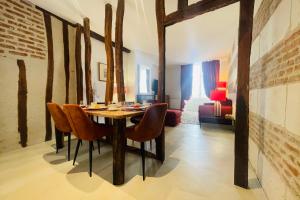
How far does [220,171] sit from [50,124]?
133 inches

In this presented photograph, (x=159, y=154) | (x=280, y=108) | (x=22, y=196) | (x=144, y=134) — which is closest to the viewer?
(x=280, y=108)

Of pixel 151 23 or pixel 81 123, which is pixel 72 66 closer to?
pixel 151 23

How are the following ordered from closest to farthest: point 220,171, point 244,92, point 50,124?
point 244,92 < point 220,171 < point 50,124

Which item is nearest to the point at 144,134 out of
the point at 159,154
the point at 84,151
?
the point at 159,154

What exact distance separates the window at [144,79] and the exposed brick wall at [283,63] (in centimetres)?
561

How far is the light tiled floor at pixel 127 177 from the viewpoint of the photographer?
61.7 inches

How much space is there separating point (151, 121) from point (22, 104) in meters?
2.61

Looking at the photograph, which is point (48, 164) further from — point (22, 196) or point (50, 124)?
point (50, 124)

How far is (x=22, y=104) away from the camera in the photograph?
2.90 meters

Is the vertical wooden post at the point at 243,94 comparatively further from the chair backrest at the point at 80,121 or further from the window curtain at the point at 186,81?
the window curtain at the point at 186,81

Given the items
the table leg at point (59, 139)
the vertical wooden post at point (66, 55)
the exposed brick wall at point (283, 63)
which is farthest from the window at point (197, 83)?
the table leg at point (59, 139)

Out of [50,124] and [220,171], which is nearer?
[220,171]

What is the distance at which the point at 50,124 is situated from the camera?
3.39 metres

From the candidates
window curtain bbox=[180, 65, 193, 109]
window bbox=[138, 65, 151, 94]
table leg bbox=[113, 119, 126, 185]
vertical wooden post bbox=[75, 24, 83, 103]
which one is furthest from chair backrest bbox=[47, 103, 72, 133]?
window curtain bbox=[180, 65, 193, 109]
